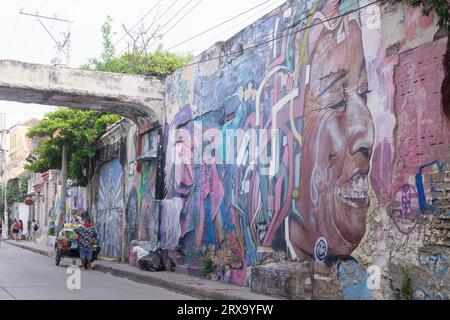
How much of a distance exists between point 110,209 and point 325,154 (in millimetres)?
14137

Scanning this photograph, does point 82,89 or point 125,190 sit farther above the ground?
point 82,89

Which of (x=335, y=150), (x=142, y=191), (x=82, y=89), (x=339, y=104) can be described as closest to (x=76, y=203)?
(x=142, y=191)

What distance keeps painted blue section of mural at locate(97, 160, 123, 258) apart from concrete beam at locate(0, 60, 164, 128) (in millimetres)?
4108

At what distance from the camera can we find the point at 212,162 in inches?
530

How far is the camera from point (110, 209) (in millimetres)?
22188

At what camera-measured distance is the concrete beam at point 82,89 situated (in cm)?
1567

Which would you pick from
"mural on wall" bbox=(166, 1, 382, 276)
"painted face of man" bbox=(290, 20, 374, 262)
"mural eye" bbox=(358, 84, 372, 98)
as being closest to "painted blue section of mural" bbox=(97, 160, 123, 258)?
"mural on wall" bbox=(166, 1, 382, 276)

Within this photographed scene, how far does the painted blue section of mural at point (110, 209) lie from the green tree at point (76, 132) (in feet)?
3.66

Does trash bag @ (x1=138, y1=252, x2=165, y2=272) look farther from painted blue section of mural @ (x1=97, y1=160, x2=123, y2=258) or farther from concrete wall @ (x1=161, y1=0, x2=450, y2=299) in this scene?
painted blue section of mural @ (x1=97, y1=160, x2=123, y2=258)

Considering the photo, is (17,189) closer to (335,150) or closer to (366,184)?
(335,150)

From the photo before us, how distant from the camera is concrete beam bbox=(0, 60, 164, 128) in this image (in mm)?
15672

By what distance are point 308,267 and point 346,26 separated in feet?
13.0

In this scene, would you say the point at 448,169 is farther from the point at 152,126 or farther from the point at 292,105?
the point at 152,126
